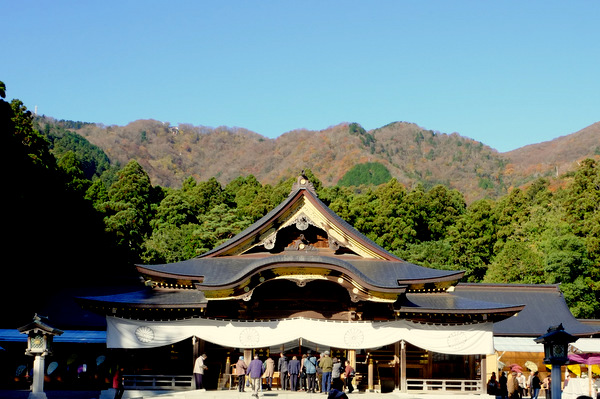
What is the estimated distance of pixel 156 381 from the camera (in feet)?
74.4

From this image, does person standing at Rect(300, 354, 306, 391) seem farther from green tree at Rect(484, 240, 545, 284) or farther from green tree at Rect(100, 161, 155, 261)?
green tree at Rect(100, 161, 155, 261)

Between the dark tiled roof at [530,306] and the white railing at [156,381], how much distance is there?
13318 millimetres

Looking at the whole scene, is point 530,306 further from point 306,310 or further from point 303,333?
point 303,333

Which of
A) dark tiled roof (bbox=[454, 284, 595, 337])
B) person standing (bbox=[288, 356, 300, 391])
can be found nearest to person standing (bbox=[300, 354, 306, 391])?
person standing (bbox=[288, 356, 300, 391])

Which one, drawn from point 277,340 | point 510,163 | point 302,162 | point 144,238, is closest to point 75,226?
point 144,238

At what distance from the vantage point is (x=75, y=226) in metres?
40.8

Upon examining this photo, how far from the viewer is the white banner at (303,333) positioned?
22562 millimetres

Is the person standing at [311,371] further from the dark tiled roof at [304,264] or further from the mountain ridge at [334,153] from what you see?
the mountain ridge at [334,153]

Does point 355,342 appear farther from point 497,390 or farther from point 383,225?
point 383,225

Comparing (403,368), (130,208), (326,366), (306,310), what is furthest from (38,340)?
(130,208)

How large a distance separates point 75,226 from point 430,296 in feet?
79.4

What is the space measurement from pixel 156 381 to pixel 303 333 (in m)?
5.11

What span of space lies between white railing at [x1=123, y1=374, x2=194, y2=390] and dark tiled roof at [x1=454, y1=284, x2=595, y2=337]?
524 inches

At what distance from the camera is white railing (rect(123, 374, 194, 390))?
22.2m
